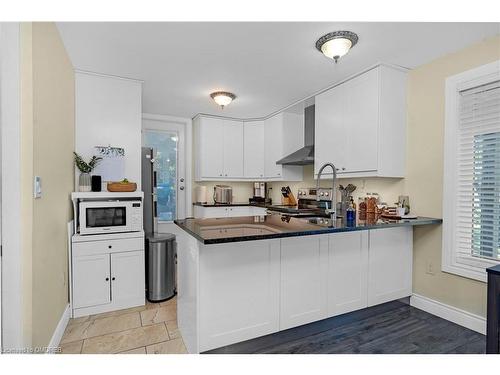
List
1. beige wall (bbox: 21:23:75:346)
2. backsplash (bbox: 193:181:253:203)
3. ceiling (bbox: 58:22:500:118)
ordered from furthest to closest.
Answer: backsplash (bbox: 193:181:253:203)
ceiling (bbox: 58:22:500:118)
beige wall (bbox: 21:23:75:346)

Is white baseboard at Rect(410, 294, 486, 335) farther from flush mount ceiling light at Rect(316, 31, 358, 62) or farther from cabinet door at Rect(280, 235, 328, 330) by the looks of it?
flush mount ceiling light at Rect(316, 31, 358, 62)

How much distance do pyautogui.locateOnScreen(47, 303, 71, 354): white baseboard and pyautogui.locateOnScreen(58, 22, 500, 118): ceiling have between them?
7.46ft

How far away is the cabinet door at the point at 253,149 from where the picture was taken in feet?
15.5

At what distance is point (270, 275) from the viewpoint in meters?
1.87

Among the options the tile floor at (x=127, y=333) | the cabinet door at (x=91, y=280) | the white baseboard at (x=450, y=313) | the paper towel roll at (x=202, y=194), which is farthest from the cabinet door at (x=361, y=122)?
the cabinet door at (x=91, y=280)

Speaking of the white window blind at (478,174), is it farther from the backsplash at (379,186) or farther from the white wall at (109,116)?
the white wall at (109,116)

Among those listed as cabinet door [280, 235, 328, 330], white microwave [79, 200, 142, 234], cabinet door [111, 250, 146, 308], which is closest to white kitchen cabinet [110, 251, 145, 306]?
cabinet door [111, 250, 146, 308]

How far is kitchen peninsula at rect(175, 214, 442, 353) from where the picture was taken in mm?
1678

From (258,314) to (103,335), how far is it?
132 cm

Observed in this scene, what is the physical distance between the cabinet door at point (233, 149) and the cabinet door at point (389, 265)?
2752 mm

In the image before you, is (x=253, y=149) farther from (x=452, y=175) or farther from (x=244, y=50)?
(x=452, y=175)

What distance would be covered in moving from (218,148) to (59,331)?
3.19 m

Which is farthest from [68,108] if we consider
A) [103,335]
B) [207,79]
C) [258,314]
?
[258,314]

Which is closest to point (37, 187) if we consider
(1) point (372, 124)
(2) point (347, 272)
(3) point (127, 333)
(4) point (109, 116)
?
(3) point (127, 333)
